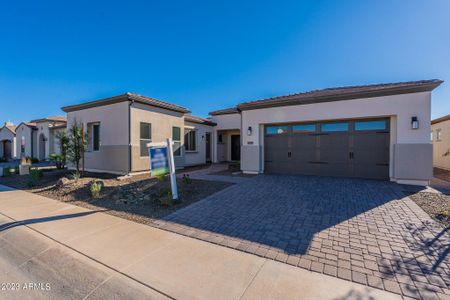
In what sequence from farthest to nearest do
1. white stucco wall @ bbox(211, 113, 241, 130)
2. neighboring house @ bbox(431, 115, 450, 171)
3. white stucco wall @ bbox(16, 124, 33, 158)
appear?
white stucco wall @ bbox(16, 124, 33, 158), white stucco wall @ bbox(211, 113, 241, 130), neighboring house @ bbox(431, 115, 450, 171)

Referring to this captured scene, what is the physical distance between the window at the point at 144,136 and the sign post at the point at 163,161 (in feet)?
17.3

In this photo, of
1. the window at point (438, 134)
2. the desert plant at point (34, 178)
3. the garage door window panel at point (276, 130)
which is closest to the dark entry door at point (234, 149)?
the garage door window panel at point (276, 130)

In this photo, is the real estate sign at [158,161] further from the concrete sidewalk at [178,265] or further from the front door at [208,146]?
the front door at [208,146]

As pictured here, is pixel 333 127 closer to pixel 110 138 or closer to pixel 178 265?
pixel 178 265

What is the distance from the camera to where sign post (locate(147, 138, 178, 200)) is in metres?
6.10

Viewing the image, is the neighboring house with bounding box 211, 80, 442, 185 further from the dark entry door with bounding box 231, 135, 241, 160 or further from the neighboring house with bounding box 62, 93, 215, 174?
the dark entry door with bounding box 231, 135, 241, 160

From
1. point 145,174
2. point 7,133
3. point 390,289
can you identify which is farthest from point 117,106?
point 7,133

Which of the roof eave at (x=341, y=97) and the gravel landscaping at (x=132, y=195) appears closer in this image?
the gravel landscaping at (x=132, y=195)

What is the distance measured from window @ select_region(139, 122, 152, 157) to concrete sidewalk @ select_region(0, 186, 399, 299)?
6559 mm

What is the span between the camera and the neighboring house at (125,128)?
10352 mm

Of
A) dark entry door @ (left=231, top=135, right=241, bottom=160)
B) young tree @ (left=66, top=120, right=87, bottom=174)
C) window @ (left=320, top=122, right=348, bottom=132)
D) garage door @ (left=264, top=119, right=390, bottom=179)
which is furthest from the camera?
dark entry door @ (left=231, top=135, right=241, bottom=160)

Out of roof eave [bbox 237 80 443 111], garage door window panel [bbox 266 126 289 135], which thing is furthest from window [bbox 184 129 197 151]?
garage door window panel [bbox 266 126 289 135]

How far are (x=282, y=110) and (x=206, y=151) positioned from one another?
907cm

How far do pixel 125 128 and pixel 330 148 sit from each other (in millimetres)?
10410
